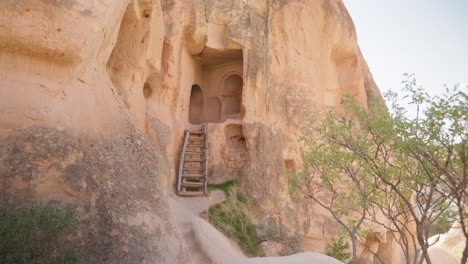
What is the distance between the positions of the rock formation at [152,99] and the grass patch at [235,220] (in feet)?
2.39

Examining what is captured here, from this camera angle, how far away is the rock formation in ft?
12.8

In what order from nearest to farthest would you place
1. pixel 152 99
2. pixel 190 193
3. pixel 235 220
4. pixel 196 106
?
1. pixel 235 220
2. pixel 190 193
3. pixel 152 99
4. pixel 196 106

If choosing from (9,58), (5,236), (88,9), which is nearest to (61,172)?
(5,236)

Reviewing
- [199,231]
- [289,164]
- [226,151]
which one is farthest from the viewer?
[289,164]

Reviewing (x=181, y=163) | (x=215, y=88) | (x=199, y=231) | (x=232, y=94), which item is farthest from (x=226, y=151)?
(x=199, y=231)

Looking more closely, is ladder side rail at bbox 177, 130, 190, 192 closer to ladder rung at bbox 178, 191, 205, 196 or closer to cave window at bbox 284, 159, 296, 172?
ladder rung at bbox 178, 191, 205, 196

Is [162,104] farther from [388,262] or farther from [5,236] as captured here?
[388,262]

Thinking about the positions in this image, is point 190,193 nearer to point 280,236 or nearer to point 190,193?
point 190,193

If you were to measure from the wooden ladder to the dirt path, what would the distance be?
1.04 feet

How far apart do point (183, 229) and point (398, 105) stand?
16.1ft

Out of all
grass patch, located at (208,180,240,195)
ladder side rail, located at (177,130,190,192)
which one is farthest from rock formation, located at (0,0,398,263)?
grass patch, located at (208,180,240,195)

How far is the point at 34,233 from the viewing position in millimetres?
3258

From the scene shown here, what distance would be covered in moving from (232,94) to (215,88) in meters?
0.70

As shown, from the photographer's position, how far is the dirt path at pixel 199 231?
6641 millimetres
